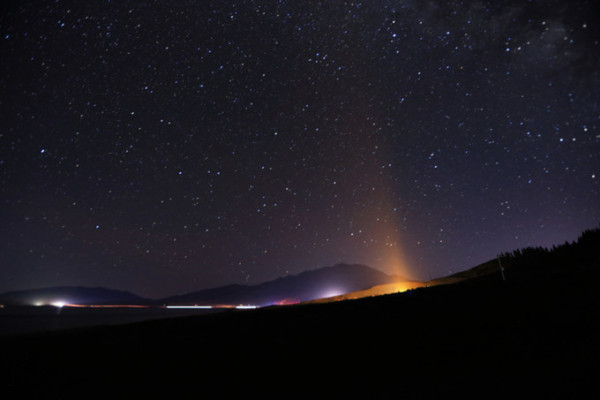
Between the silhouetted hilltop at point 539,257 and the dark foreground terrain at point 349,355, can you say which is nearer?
the dark foreground terrain at point 349,355

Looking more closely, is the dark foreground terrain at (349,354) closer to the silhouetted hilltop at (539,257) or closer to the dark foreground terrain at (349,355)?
the dark foreground terrain at (349,355)

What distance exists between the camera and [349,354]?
7.43m

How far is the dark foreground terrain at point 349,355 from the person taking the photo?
18.4 ft

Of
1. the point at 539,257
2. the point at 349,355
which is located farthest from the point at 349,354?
the point at 539,257

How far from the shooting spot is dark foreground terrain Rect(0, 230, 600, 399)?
5.62 metres

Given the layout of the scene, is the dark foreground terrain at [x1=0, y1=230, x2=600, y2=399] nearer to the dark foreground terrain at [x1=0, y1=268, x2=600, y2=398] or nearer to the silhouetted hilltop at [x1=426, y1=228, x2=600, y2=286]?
the dark foreground terrain at [x1=0, y1=268, x2=600, y2=398]

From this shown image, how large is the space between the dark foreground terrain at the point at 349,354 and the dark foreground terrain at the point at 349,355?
23 millimetres

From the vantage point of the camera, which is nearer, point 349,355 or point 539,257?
point 349,355

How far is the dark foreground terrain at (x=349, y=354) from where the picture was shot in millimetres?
5648

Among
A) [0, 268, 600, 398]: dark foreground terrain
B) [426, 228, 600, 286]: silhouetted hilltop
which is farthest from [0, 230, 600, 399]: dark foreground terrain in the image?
[426, 228, 600, 286]: silhouetted hilltop

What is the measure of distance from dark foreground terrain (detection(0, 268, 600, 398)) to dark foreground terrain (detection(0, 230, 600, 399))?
0.9 inches

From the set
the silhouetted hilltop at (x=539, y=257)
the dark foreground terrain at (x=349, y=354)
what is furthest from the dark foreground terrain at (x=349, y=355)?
the silhouetted hilltop at (x=539, y=257)

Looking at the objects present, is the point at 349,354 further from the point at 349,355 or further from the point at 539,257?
the point at 539,257

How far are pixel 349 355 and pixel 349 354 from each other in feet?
0.21
